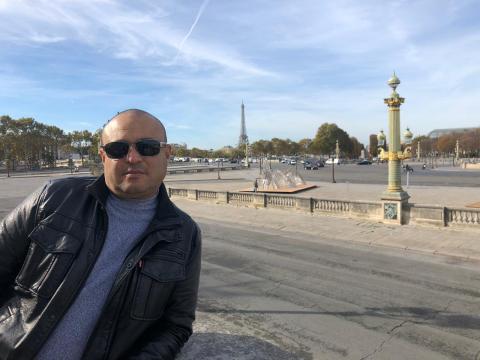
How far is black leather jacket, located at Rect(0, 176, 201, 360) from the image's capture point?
1998 millimetres

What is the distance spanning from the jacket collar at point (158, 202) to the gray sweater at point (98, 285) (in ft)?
0.20

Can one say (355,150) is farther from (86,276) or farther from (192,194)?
(86,276)

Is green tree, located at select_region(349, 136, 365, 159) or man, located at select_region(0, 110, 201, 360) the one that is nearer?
man, located at select_region(0, 110, 201, 360)

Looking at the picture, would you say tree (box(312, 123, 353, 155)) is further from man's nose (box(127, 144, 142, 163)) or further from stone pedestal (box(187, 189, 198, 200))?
man's nose (box(127, 144, 142, 163))

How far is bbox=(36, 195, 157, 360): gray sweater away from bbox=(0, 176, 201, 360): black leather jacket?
0.04 metres

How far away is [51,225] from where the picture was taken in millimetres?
2133

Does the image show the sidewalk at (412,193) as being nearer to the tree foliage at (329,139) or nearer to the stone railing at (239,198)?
the stone railing at (239,198)

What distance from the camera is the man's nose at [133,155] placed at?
7.43 ft

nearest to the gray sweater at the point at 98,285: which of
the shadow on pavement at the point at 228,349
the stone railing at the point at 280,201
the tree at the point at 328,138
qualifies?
Result: the shadow on pavement at the point at 228,349

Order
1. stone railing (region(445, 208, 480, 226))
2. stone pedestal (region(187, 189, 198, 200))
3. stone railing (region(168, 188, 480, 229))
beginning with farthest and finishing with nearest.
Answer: stone pedestal (region(187, 189, 198, 200)), stone railing (region(168, 188, 480, 229)), stone railing (region(445, 208, 480, 226))

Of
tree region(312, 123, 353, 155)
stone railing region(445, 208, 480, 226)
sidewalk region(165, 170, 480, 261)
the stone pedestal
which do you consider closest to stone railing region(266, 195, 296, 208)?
sidewalk region(165, 170, 480, 261)

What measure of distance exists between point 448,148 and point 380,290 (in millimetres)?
151049

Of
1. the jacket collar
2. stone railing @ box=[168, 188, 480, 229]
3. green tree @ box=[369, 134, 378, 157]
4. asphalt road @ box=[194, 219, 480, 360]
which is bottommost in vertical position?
asphalt road @ box=[194, 219, 480, 360]

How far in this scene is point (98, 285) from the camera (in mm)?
2074
